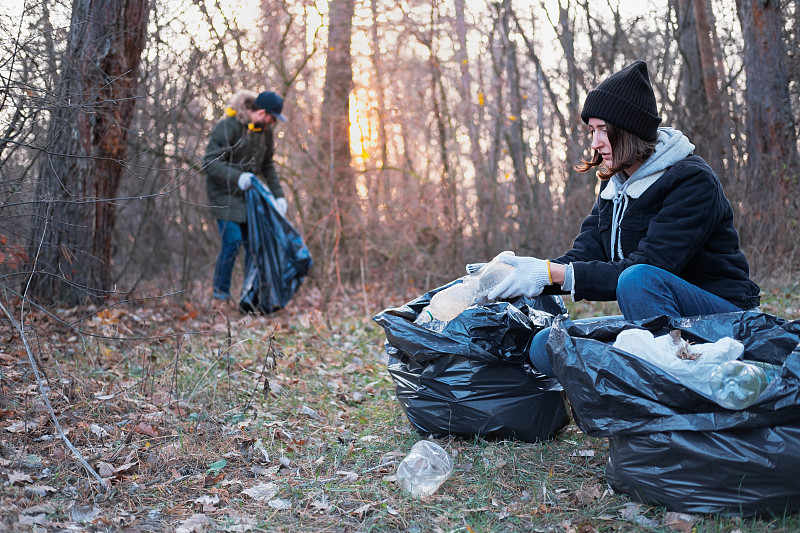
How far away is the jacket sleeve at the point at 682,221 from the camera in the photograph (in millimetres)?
2439

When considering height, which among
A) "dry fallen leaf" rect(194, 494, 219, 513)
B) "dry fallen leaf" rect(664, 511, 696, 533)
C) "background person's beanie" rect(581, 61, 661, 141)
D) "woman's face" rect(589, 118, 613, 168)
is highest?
"background person's beanie" rect(581, 61, 661, 141)

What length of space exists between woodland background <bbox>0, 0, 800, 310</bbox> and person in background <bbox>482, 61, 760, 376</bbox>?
3.12 m

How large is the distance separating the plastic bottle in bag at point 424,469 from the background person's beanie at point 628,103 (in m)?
1.36

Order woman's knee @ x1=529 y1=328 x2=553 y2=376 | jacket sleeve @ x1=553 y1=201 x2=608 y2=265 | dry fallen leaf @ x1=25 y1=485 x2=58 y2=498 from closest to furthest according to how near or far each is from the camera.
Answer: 1. dry fallen leaf @ x1=25 y1=485 x2=58 y2=498
2. woman's knee @ x1=529 y1=328 x2=553 y2=376
3. jacket sleeve @ x1=553 y1=201 x2=608 y2=265

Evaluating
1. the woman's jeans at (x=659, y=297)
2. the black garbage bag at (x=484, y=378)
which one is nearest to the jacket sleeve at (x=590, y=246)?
the black garbage bag at (x=484, y=378)

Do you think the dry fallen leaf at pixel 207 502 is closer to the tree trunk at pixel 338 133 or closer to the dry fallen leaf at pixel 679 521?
the dry fallen leaf at pixel 679 521

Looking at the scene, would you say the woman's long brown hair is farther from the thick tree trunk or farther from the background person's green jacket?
the thick tree trunk

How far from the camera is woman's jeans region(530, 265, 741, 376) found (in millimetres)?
2418

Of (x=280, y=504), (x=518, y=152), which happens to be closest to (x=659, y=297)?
(x=280, y=504)

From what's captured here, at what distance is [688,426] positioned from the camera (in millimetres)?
1994

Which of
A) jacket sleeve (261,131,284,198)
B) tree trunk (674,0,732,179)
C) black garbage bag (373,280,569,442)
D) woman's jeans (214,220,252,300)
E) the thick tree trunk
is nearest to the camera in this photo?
black garbage bag (373,280,569,442)

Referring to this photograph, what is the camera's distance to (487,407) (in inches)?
107

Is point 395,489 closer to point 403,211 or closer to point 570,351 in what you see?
point 570,351

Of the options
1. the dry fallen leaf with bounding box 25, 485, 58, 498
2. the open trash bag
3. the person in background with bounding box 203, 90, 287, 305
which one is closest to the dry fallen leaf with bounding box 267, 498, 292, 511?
the dry fallen leaf with bounding box 25, 485, 58, 498
